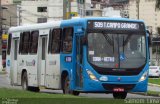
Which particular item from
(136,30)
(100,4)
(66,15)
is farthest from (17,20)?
(136,30)

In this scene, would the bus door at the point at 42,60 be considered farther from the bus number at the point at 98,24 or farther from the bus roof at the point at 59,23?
the bus number at the point at 98,24

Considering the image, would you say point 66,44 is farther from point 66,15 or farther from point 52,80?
point 66,15

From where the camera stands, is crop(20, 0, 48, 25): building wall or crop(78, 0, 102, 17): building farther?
crop(20, 0, 48, 25): building wall

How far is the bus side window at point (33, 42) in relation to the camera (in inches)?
1030

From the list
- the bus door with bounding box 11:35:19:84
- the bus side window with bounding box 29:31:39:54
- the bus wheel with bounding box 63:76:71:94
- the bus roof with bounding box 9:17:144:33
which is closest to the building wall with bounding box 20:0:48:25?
the bus door with bounding box 11:35:19:84

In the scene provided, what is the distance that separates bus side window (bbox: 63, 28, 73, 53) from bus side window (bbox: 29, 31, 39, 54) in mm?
3060

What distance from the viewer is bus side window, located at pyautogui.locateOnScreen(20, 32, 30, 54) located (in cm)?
2725

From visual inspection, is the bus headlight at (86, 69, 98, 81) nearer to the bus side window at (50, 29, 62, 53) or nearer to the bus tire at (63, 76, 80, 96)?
the bus tire at (63, 76, 80, 96)

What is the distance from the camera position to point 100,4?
520 ft

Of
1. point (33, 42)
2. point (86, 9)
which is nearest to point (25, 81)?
point (33, 42)

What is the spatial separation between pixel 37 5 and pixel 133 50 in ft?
356

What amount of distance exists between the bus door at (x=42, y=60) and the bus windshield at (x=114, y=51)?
422 centimetres

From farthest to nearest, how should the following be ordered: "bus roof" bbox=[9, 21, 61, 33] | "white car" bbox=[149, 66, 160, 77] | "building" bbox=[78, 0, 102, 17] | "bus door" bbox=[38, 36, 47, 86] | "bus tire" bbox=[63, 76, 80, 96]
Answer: "building" bbox=[78, 0, 102, 17]
"white car" bbox=[149, 66, 160, 77]
"bus door" bbox=[38, 36, 47, 86]
"bus roof" bbox=[9, 21, 61, 33]
"bus tire" bbox=[63, 76, 80, 96]

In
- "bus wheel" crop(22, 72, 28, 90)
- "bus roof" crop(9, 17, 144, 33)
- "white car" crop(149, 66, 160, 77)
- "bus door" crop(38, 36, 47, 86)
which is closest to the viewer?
"bus roof" crop(9, 17, 144, 33)
